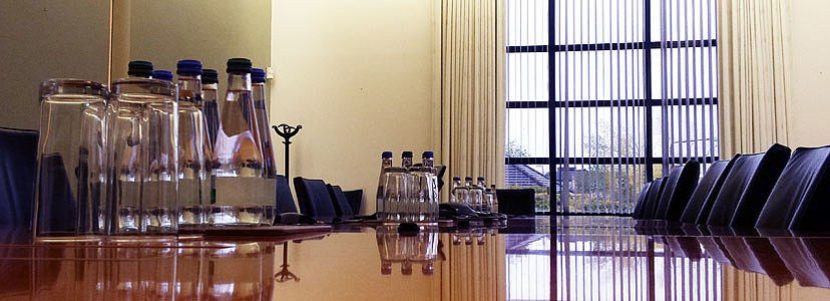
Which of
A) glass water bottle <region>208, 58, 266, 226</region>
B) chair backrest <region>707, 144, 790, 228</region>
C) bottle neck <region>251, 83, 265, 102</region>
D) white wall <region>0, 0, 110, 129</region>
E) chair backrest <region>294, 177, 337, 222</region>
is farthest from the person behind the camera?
white wall <region>0, 0, 110, 129</region>

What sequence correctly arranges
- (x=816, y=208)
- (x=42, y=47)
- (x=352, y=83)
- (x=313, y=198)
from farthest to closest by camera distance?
(x=352, y=83)
(x=42, y=47)
(x=313, y=198)
(x=816, y=208)

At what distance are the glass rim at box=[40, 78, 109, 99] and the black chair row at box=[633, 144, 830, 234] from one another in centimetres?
145

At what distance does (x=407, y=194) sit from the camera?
7.09 ft

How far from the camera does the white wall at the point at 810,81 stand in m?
8.76

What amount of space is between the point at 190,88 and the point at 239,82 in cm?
14

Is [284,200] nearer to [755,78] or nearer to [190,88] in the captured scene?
[190,88]

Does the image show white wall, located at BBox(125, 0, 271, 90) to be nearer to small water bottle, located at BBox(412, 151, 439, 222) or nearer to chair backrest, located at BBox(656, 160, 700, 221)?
chair backrest, located at BBox(656, 160, 700, 221)

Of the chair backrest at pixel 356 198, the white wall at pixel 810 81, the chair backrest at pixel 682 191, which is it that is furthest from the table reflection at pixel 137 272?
the white wall at pixel 810 81

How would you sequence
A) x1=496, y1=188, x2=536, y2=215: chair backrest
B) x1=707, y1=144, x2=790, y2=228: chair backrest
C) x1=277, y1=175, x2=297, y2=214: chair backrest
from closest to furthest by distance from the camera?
1. x1=707, y1=144, x2=790, y2=228: chair backrest
2. x1=277, y1=175, x2=297, y2=214: chair backrest
3. x1=496, y1=188, x2=536, y2=215: chair backrest

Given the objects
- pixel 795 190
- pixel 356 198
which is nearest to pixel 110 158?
pixel 795 190

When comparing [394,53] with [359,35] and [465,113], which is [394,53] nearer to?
[359,35]

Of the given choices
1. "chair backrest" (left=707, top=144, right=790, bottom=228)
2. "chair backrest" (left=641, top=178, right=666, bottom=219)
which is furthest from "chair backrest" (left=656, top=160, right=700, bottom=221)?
"chair backrest" (left=707, top=144, right=790, bottom=228)

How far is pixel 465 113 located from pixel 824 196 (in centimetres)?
717

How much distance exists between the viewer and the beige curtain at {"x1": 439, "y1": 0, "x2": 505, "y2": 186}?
362 inches
